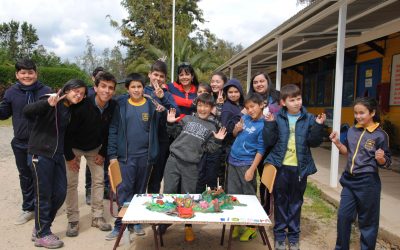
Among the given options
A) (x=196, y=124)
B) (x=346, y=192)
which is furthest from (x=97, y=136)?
(x=346, y=192)

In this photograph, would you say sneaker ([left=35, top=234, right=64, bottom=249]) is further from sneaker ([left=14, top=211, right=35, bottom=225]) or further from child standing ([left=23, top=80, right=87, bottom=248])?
sneaker ([left=14, top=211, right=35, bottom=225])

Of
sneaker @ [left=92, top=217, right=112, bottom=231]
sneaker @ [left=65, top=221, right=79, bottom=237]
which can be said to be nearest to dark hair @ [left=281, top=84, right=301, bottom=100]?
sneaker @ [left=92, top=217, right=112, bottom=231]

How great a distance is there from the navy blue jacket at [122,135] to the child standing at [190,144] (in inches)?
7.5

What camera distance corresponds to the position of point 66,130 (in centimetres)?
382

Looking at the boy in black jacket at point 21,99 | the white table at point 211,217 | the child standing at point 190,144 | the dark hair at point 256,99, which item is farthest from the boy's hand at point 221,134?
the boy in black jacket at point 21,99

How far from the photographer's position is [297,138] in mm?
3422

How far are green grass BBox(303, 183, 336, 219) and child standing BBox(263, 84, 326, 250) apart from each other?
1250mm

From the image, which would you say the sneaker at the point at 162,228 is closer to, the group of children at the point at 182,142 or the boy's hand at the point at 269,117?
the group of children at the point at 182,142

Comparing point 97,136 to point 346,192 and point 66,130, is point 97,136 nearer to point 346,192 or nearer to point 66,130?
point 66,130

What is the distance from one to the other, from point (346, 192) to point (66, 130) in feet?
8.98

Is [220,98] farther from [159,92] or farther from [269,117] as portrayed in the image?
[269,117]

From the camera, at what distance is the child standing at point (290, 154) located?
134 inches

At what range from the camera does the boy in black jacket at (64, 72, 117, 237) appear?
3.79 metres

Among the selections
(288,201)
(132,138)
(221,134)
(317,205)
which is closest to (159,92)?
(132,138)
